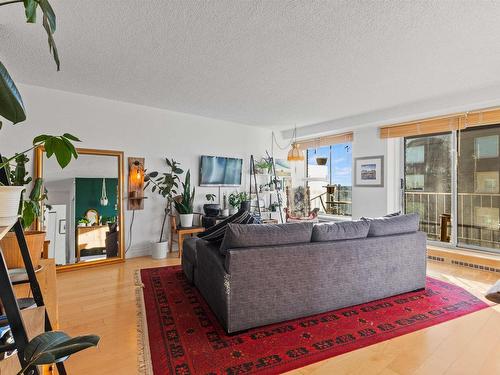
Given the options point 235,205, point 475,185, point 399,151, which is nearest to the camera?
point 475,185

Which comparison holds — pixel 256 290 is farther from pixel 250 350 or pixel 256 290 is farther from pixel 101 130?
pixel 101 130

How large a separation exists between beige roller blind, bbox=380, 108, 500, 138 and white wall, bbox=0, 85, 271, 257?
258 centimetres

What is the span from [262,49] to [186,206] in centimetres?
279

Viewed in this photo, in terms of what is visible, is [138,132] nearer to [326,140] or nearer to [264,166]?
[264,166]

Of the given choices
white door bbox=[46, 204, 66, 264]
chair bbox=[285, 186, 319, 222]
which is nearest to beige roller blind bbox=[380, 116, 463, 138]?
chair bbox=[285, 186, 319, 222]

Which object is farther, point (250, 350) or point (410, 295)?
point (410, 295)

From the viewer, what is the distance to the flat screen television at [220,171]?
5031mm

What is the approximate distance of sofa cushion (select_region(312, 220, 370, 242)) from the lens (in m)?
2.43

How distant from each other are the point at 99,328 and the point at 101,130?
112 inches

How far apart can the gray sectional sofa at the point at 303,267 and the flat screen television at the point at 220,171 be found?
7.48 feet

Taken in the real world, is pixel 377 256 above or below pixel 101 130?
below

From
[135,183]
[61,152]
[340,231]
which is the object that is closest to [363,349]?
[340,231]

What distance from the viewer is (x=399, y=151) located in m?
4.95

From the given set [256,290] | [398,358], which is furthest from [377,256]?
[256,290]
